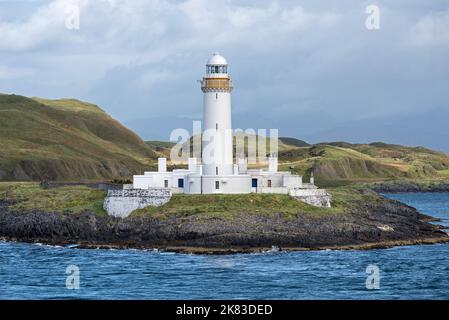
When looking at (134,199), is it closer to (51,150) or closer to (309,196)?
(309,196)

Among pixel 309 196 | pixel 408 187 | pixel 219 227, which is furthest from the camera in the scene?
Result: pixel 408 187

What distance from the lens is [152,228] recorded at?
65562 millimetres

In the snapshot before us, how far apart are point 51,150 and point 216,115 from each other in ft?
265

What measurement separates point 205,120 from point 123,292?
25008 mm

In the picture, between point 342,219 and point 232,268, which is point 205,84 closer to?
point 342,219

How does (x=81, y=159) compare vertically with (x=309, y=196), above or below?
above

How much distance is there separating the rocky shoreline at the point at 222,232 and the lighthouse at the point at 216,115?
757 cm

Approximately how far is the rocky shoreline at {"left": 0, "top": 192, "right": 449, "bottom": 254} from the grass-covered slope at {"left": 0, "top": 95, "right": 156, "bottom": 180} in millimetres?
55897

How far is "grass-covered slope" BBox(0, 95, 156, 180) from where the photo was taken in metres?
131

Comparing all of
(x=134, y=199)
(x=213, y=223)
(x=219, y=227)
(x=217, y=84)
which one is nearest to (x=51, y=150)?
(x=134, y=199)

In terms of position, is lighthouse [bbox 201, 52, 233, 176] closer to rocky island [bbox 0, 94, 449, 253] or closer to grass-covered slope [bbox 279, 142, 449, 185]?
rocky island [bbox 0, 94, 449, 253]

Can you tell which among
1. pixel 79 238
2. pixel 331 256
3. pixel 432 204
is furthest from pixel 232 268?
pixel 432 204

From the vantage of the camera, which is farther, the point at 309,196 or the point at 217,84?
the point at 217,84

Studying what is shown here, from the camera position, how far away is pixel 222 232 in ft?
206
